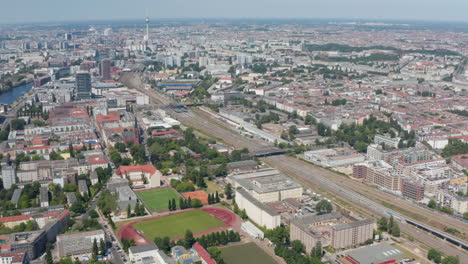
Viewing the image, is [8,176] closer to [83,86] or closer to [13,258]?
[13,258]

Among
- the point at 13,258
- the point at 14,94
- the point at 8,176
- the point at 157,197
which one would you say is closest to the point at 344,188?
the point at 157,197

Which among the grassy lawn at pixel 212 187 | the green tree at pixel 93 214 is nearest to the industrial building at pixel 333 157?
the grassy lawn at pixel 212 187

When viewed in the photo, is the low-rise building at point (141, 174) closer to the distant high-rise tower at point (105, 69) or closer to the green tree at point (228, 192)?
the green tree at point (228, 192)

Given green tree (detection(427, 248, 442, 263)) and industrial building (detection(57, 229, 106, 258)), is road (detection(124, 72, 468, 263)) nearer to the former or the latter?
green tree (detection(427, 248, 442, 263))

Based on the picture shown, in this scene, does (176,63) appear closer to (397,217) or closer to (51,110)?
(51,110)

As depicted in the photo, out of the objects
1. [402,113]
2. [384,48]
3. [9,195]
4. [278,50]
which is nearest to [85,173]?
[9,195]

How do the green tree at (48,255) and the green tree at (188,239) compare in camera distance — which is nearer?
the green tree at (48,255)

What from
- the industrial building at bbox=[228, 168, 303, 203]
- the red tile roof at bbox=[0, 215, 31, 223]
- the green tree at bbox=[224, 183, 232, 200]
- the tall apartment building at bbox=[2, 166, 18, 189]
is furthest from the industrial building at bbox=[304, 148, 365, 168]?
the tall apartment building at bbox=[2, 166, 18, 189]
